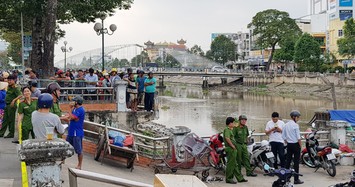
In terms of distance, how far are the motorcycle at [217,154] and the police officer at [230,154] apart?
1.93ft

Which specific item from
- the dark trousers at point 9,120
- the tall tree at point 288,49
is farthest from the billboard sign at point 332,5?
the dark trousers at point 9,120

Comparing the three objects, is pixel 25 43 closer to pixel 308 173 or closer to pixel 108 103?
pixel 108 103

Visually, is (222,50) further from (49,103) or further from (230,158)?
(49,103)

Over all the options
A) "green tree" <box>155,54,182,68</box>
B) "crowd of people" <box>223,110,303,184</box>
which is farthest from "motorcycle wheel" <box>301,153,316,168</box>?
"green tree" <box>155,54,182,68</box>

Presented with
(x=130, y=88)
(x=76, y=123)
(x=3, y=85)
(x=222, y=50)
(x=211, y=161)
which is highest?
(x=222, y=50)

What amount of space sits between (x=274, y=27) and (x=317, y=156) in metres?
66.9

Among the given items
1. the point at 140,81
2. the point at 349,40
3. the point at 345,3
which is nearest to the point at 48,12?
the point at 140,81

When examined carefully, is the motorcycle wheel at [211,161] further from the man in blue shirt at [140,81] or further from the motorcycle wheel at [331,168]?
the man in blue shirt at [140,81]

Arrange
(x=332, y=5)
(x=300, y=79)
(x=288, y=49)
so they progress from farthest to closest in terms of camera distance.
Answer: (x=332, y=5)
(x=288, y=49)
(x=300, y=79)

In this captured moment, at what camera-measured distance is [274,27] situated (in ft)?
248

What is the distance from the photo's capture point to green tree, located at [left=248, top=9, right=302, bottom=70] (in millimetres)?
75562

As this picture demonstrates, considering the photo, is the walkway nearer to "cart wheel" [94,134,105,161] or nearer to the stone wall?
"cart wheel" [94,134,105,161]

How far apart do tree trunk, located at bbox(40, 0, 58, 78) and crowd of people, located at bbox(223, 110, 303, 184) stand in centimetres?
1005

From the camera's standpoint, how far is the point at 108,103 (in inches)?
595
